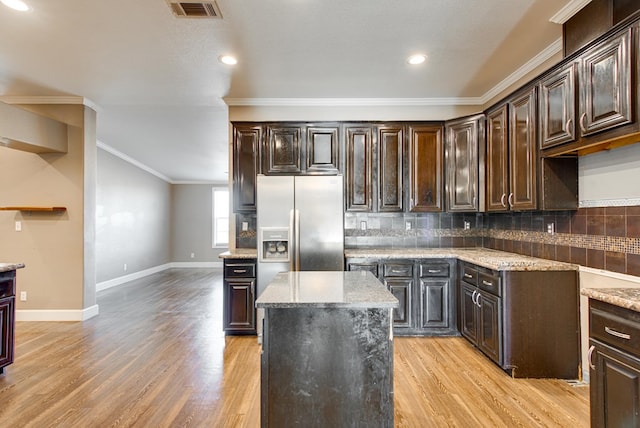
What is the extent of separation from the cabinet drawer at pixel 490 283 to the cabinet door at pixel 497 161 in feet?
2.36

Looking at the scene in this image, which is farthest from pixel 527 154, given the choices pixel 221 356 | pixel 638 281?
pixel 221 356

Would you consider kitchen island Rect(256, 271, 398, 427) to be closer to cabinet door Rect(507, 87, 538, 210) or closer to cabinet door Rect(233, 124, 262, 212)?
cabinet door Rect(507, 87, 538, 210)

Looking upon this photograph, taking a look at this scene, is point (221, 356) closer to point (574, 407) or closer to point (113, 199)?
point (574, 407)

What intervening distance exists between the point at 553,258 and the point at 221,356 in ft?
10.5

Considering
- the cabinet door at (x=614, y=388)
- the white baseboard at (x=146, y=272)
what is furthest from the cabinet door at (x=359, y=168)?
the white baseboard at (x=146, y=272)

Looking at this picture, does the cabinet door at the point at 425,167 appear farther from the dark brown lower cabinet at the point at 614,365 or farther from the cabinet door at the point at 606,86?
the dark brown lower cabinet at the point at 614,365

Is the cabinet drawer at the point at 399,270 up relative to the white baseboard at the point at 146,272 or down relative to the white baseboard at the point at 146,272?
up

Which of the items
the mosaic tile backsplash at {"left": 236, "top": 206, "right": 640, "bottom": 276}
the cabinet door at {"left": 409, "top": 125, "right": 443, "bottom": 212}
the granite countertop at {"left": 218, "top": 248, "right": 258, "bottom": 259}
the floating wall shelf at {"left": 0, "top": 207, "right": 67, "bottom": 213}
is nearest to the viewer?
the mosaic tile backsplash at {"left": 236, "top": 206, "right": 640, "bottom": 276}

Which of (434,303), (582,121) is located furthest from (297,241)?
(582,121)

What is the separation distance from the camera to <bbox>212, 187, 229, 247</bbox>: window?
9602 millimetres

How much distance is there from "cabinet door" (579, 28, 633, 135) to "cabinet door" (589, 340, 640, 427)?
4.19 feet

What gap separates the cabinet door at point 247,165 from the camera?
421cm

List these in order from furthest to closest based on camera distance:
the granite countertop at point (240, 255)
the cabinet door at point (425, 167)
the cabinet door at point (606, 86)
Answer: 1. the cabinet door at point (425, 167)
2. the granite countertop at point (240, 255)
3. the cabinet door at point (606, 86)

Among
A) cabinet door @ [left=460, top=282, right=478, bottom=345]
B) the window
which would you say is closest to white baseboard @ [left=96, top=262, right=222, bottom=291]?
the window
